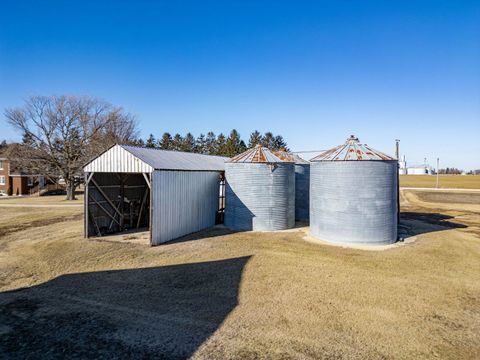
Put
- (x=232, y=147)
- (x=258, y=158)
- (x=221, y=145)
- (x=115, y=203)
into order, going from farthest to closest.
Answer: (x=221, y=145) → (x=232, y=147) → (x=258, y=158) → (x=115, y=203)

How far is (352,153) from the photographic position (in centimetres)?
1438

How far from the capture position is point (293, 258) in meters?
11.6

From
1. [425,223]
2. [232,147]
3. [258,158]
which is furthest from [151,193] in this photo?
[232,147]

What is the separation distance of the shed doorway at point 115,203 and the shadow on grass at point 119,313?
6.01 metres

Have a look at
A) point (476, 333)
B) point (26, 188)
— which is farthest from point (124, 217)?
point (26, 188)

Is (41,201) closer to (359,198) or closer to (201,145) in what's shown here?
(359,198)

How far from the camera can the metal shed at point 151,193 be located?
13500 mm

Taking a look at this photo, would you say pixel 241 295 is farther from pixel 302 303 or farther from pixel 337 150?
pixel 337 150

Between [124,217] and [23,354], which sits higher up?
[124,217]

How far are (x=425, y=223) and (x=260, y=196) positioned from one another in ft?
37.4

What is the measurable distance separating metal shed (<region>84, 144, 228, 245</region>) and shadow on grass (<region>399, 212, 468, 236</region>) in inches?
450

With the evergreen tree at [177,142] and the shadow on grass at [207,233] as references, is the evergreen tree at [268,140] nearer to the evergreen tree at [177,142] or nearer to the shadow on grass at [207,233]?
the evergreen tree at [177,142]

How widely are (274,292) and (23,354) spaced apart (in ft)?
18.7

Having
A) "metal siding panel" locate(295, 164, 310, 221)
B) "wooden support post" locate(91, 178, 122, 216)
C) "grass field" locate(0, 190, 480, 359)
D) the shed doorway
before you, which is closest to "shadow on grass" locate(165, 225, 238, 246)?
"grass field" locate(0, 190, 480, 359)
